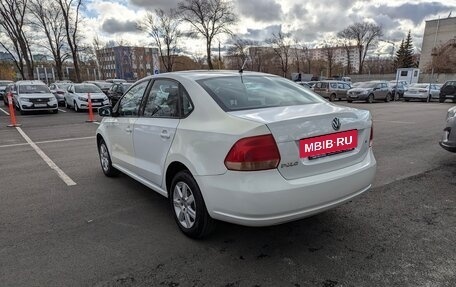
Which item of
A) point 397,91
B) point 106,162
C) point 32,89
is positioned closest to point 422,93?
point 397,91

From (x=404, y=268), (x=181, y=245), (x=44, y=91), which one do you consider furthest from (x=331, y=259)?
(x=44, y=91)

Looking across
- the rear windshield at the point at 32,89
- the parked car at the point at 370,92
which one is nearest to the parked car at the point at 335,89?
the parked car at the point at 370,92

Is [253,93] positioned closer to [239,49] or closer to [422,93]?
[422,93]

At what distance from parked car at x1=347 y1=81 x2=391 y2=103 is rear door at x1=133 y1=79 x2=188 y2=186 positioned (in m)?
23.0

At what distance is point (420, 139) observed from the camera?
8617 mm

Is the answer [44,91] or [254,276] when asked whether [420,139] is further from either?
[44,91]

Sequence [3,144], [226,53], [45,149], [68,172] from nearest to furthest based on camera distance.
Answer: [68,172], [45,149], [3,144], [226,53]

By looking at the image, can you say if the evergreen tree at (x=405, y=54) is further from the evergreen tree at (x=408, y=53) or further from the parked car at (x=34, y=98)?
the parked car at (x=34, y=98)

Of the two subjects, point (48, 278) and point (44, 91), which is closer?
point (48, 278)

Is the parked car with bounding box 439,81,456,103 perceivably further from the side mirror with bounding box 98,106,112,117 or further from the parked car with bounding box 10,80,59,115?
the side mirror with bounding box 98,106,112,117

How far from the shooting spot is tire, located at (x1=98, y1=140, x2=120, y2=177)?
541 centimetres

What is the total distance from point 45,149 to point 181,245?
645 cm

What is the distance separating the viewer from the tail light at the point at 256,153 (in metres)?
2.65

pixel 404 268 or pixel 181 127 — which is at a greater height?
pixel 181 127
